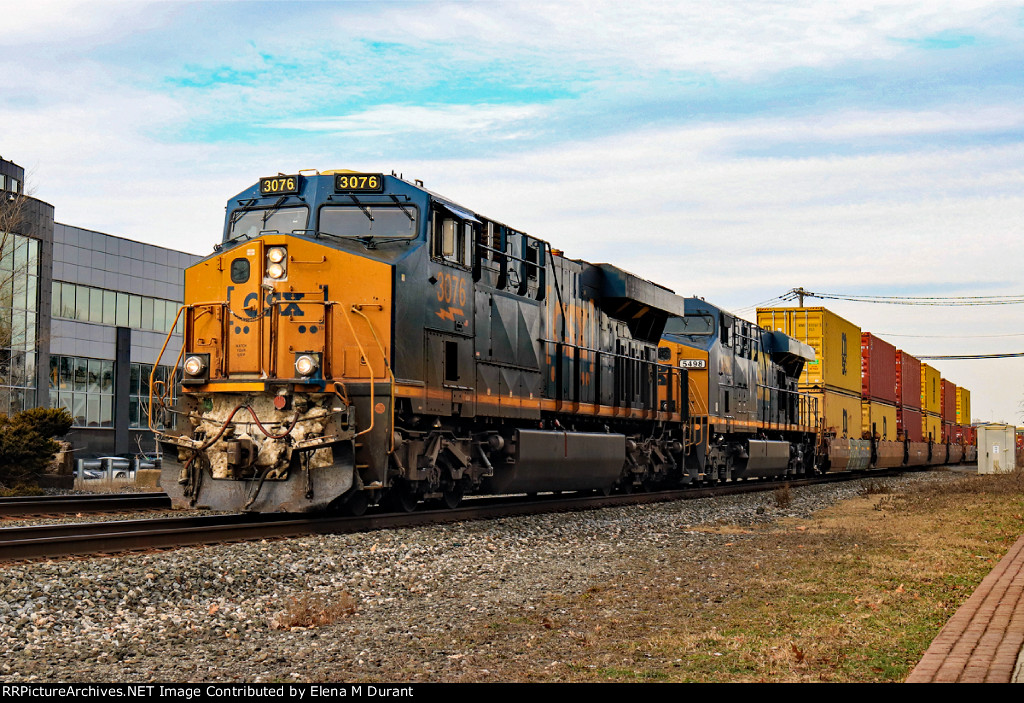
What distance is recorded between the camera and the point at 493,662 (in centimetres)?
596

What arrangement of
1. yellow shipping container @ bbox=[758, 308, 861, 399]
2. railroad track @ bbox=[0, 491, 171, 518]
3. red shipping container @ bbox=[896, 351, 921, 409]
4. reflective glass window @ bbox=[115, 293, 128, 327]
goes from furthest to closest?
reflective glass window @ bbox=[115, 293, 128, 327] < red shipping container @ bbox=[896, 351, 921, 409] < yellow shipping container @ bbox=[758, 308, 861, 399] < railroad track @ bbox=[0, 491, 171, 518]

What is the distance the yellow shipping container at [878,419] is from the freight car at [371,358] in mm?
23690

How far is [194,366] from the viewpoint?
12.2 m

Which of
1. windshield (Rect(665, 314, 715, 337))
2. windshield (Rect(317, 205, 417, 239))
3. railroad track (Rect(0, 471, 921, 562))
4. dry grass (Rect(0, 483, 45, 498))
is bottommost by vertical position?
dry grass (Rect(0, 483, 45, 498))

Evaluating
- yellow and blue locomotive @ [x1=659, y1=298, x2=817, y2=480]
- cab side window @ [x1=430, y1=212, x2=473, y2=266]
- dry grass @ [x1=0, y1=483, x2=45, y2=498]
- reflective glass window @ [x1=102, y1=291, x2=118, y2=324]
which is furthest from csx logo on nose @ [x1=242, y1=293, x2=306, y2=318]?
reflective glass window @ [x1=102, y1=291, x2=118, y2=324]

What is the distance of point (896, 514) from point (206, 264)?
36.7ft

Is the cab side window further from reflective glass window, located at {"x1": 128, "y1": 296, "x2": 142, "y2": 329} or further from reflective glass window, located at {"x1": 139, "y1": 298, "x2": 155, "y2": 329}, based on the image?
reflective glass window, located at {"x1": 139, "y1": 298, "x2": 155, "y2": 329}

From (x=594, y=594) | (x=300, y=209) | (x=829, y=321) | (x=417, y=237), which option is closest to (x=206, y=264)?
(x=300, y=209)

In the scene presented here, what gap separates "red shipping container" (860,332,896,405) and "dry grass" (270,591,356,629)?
34403mm

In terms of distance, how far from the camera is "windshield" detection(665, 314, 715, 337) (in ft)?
80.0

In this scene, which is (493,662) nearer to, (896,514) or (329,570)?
(329,570)

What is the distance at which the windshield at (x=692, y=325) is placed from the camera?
80.0 ft

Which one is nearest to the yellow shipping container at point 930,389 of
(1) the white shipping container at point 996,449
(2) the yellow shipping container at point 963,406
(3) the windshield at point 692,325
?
(2) the yellow shipping container at point 963,406

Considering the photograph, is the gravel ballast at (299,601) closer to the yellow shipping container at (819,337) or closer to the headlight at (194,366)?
the headlight at (194,366)
